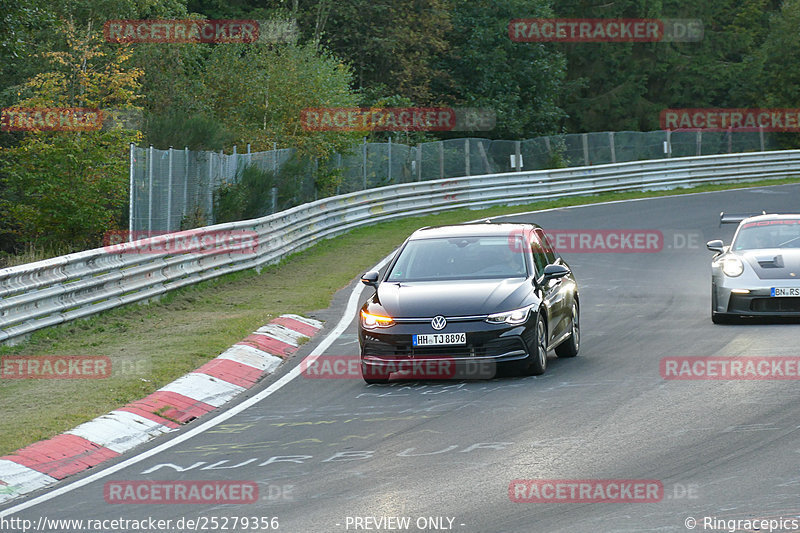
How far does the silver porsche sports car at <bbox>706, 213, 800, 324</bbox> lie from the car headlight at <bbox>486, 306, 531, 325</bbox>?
4819 mm

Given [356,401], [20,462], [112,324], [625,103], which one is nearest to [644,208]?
[112,324]

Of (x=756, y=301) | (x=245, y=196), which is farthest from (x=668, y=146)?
(x=756, y=301)

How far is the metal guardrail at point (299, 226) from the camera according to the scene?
1495 centimetres

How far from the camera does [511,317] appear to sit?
1231cm

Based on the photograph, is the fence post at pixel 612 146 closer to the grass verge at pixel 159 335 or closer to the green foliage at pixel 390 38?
the green foliage at pixel 390 38

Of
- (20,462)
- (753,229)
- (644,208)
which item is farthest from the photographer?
(644,208)

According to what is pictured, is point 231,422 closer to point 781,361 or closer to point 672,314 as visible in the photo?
point 781,361

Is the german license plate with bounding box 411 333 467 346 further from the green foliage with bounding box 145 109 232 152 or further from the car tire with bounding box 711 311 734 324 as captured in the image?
the green foliage with bounding box 145 109 232 152

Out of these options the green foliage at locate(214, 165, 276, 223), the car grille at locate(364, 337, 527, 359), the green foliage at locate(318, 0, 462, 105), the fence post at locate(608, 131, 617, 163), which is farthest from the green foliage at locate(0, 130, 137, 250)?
the green foliage at locate(318, 0, 462, 105)

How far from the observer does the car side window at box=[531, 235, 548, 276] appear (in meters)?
13.6

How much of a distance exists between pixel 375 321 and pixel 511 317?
1381 millimetres

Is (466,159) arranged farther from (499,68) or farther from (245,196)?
(499,68)

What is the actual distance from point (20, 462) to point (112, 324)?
7.33 meters

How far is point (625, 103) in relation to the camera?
70.3m
